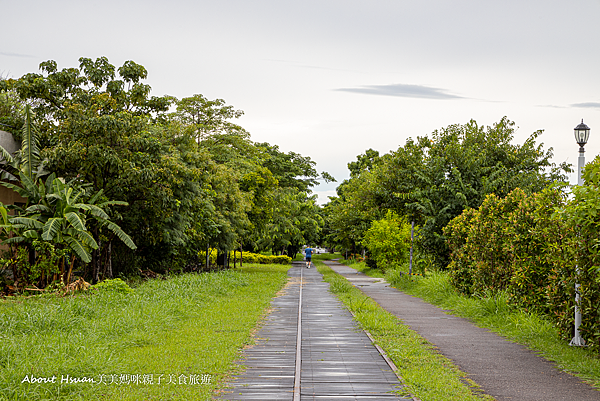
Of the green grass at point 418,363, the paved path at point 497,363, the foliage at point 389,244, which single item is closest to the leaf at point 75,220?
the green grass at point 418,363

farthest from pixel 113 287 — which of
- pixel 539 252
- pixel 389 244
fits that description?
pixel 389 244

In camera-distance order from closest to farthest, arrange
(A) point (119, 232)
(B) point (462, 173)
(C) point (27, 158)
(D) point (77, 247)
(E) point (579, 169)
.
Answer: (E) point (579, 169), (D) point (77, 247), (C) point (27, 158), (A) point (119, 232), (B) point (462, 173)

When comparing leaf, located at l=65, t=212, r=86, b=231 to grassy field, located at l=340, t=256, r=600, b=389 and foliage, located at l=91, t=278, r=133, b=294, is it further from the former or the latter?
grassy field, located at l=340, t=256, r=600, b=389

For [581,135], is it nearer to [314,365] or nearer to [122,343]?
[314,365]

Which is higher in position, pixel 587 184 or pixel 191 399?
pixel 587 184

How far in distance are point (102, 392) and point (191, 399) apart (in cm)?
114

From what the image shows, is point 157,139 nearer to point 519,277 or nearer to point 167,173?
point 167,173

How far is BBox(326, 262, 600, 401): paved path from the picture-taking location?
7.28 metres

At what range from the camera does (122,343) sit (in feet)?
31.4

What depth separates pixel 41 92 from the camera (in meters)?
21.0

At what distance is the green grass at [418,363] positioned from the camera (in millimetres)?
7070

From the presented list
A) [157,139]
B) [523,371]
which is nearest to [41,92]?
[157,139]

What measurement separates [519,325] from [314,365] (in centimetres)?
558

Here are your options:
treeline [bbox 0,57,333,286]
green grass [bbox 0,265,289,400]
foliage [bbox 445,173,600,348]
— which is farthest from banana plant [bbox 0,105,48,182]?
foliage [bbox 445,173,600,348]
